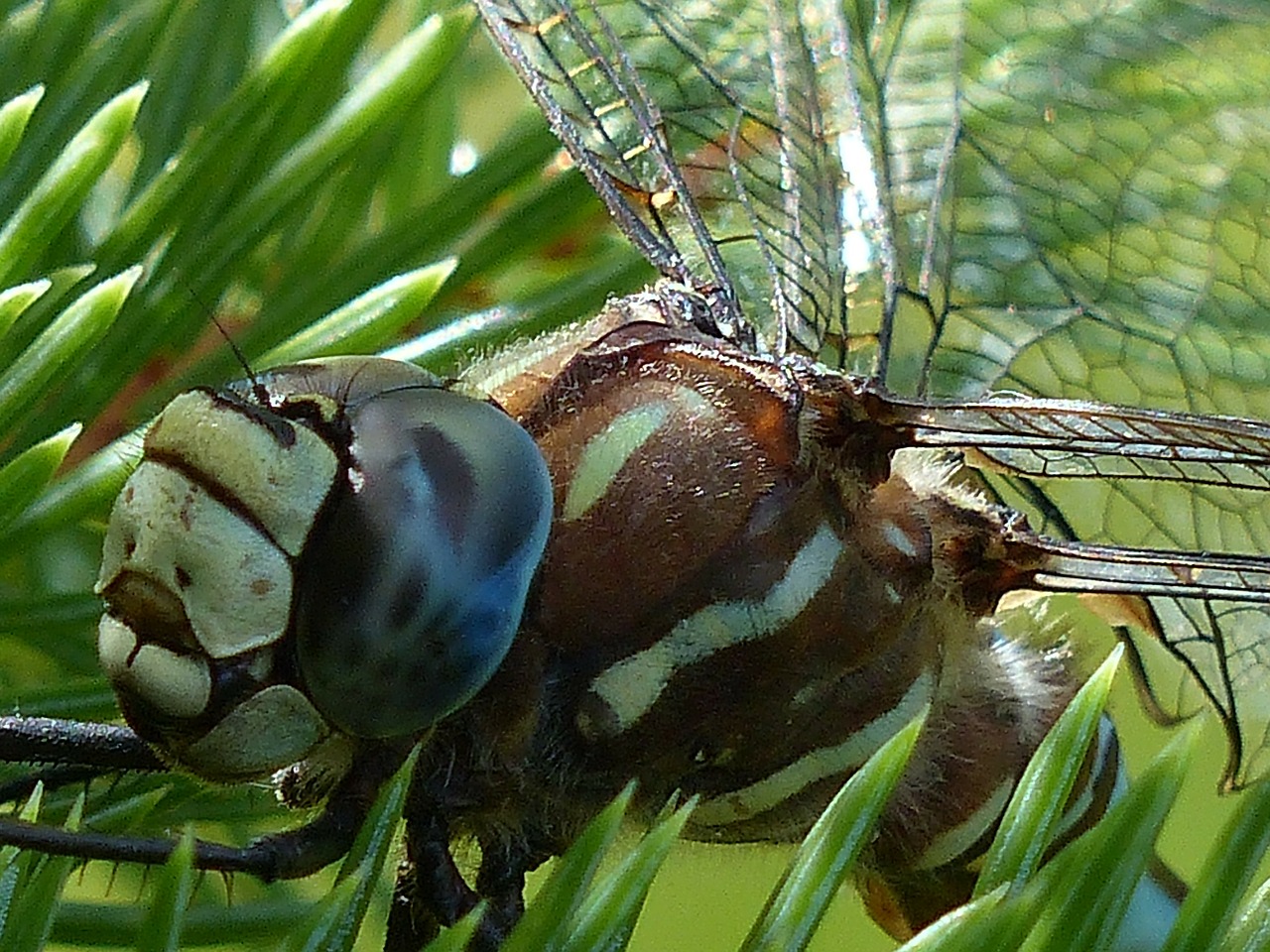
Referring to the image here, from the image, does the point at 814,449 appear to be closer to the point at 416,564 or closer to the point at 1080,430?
the point at 1080,430

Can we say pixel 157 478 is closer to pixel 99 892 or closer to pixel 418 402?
pixel 418 402

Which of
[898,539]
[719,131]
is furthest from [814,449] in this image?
[719,131]

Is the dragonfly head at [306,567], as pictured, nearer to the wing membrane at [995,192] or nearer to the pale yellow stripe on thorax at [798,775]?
the pale yellow stripe on thorax at [798,775]

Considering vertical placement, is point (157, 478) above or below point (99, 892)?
above

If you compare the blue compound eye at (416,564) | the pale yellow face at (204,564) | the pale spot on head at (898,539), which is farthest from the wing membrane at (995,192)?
the pale yellow face at (204,564)

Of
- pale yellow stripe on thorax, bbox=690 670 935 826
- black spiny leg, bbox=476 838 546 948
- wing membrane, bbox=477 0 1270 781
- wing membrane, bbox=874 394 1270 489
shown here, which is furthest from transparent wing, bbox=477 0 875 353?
black spiny leg, bbox=476 838 546 948

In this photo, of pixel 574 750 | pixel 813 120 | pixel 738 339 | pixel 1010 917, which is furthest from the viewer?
pixel 813 120

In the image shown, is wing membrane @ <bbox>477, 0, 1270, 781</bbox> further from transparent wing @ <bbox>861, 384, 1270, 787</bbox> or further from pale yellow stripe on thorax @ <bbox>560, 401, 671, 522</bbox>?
pale yellow stripe on thorax @ <bbox>560, 401, 671, 522</bbox>

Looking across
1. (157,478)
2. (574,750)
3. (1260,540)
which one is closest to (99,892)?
(574,750)
